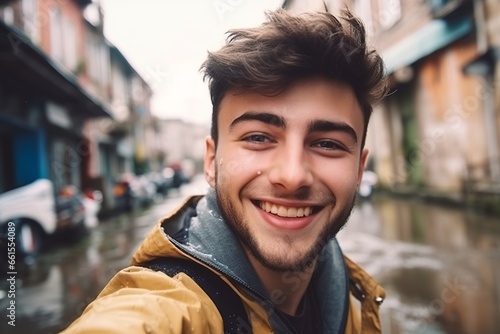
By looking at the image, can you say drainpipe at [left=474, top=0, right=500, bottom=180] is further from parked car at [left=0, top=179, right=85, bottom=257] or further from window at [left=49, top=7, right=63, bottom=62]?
window at [left=49, top=7, right=63, bottom=62]

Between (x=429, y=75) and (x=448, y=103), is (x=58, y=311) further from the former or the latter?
(x=429, y=75)

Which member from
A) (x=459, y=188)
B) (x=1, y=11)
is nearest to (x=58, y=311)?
(x=1, y=11)

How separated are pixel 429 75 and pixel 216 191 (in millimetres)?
11833

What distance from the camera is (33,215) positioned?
6.21 m

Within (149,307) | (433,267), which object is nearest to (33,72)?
(433,267)

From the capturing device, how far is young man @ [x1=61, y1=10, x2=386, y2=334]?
1.17m

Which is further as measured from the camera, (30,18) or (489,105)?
(30,18)

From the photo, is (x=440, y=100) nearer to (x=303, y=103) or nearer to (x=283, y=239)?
(x=303, y=103)

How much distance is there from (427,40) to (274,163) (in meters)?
11.5

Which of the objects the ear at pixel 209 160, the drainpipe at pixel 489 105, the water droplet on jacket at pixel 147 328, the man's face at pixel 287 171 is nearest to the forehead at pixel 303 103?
the man's face at pixel 287 171

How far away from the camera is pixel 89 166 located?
613 inches

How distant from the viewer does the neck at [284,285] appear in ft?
4.33

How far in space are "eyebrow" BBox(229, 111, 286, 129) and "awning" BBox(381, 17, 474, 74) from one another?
26.1 ft

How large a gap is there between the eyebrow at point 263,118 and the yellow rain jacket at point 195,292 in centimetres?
32
